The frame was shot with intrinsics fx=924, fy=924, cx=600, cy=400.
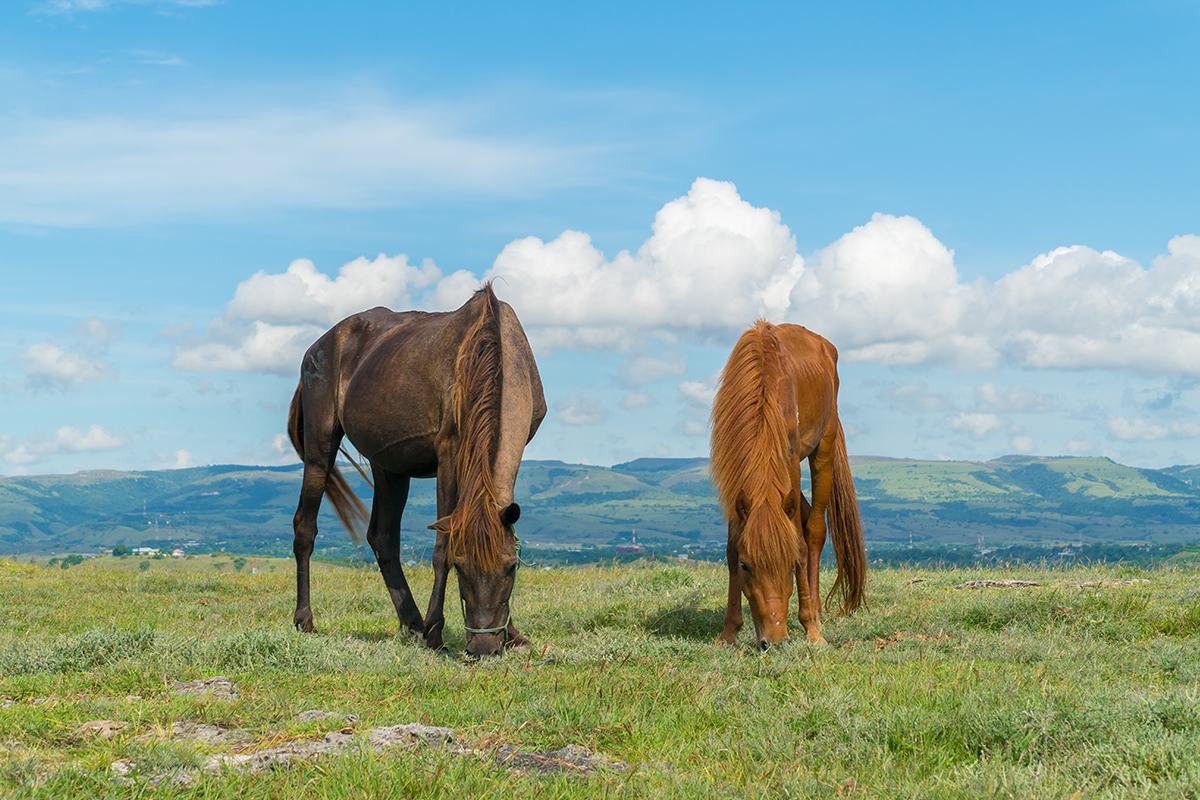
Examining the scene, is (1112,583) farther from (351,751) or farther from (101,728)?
(101,728)

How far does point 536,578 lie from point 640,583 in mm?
2700

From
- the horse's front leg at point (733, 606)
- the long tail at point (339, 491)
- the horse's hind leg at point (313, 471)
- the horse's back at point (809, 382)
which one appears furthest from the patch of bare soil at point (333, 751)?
the long tail at point (339, 491)

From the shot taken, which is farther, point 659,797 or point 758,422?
point 758,422

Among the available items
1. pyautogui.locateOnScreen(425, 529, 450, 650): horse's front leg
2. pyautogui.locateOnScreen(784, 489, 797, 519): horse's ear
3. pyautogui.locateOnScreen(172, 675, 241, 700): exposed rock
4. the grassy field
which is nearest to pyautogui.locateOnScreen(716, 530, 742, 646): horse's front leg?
the grassy field

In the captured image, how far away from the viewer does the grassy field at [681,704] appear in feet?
12.4

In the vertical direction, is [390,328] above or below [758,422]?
above

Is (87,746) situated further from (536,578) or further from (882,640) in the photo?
(536,578)

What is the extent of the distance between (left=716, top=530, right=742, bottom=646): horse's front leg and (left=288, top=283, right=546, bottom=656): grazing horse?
1788 millimetres

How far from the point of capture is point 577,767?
411cm

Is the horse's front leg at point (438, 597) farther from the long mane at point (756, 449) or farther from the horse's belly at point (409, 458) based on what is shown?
the long mane at point (756, 449)

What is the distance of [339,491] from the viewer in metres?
10.9

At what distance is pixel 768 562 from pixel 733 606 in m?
1.13

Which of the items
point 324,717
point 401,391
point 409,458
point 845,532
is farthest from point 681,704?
point 845,532

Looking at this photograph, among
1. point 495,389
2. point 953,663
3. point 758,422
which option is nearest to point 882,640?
point 953,663
